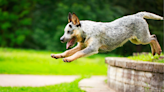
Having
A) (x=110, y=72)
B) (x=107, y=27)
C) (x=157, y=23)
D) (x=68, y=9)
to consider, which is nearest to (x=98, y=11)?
(x=68, y=9)

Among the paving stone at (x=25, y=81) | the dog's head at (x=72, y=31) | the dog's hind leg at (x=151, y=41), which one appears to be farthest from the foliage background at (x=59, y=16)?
the dog's head at (x=72, y=31)

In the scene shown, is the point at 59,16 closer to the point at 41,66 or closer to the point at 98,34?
the point at 41,66

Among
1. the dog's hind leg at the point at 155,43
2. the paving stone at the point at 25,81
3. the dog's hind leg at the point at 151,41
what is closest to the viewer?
the dog's hind leg at the point at 151,41

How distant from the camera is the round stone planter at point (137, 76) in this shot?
423cm

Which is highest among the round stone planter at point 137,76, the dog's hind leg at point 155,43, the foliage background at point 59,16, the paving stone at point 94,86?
the foliage background at point 59,16

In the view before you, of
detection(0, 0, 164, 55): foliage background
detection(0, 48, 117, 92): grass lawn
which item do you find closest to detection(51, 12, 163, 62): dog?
detection(0, 48, 117, 92): grass lawn

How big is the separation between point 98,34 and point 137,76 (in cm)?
162

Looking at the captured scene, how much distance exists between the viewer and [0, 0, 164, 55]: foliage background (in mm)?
19859

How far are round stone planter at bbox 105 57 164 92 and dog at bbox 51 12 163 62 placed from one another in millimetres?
621

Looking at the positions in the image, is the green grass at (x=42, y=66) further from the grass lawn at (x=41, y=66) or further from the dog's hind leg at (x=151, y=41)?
the dog's hind leg at (x=151, y=41)

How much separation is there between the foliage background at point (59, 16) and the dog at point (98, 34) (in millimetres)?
15120

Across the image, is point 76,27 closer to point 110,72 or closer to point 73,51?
point 73,51

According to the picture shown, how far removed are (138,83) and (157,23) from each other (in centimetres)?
1776

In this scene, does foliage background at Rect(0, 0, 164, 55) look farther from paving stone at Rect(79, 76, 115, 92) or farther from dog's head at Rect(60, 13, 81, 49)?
dog's head at Rect(60, 13, 81, 49)
